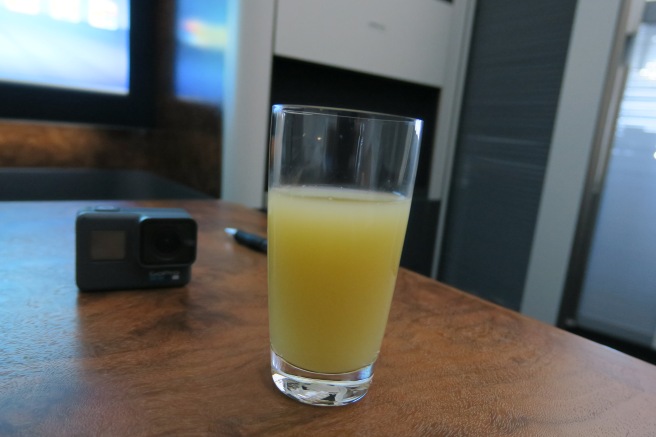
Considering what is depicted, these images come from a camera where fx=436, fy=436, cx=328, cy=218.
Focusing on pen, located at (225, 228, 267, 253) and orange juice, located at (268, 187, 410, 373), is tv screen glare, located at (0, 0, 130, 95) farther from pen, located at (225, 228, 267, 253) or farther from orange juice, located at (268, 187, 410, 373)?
orange juice, located at (268, 187, 410, 373)

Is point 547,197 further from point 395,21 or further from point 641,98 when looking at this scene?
point 395,21

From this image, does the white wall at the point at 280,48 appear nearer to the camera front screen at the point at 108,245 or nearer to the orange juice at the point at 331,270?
the camera front screen at the point at 108,245

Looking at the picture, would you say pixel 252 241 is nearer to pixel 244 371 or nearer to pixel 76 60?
pixel 244 371

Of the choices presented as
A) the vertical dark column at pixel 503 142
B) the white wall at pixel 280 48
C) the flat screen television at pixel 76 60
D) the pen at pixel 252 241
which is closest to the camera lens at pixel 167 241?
the pen at pixel 252 241

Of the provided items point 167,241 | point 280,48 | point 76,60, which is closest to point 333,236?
point 167,241

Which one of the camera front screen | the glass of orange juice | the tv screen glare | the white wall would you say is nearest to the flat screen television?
the tv screen glare

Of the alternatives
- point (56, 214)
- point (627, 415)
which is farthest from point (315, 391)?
point (56, 214)
